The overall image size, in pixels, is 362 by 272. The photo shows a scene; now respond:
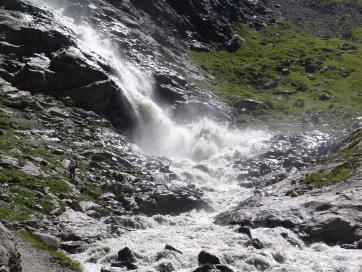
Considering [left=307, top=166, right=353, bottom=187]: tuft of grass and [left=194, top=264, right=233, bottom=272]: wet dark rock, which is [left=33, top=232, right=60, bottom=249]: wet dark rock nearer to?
[left=194, top=264, right=233, bottom=272]: wet dark rock

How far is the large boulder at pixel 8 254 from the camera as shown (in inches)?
709

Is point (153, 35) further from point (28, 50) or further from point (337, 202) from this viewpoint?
point (337, 202)

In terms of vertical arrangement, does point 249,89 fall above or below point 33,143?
above

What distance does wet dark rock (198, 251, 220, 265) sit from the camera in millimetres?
29859

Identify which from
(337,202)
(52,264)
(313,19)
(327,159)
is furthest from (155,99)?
(313,19)

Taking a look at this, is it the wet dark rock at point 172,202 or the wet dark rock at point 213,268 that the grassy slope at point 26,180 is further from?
the wet dark rock at point 213,268

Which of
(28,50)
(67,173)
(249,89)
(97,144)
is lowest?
(67,173)

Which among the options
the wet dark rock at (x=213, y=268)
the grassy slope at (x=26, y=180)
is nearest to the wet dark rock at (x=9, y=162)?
the grassy slope at (x=26, y=180)

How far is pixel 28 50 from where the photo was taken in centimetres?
6581

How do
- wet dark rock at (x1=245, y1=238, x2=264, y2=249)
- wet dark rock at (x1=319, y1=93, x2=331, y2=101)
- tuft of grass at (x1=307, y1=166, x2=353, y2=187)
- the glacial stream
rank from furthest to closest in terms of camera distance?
1. wet dark rock at (x1=319, y1=93, x2=331, y2=101)
2. tuft of grass at (x1=307, y1=166, x2=353, y2=187)
3. wet dark rock at (x1=245, y1=238, x2=264, y2=249)
4. the glacial stream

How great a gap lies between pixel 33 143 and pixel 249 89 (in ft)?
216

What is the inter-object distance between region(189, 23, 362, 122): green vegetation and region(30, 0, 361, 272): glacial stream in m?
18.5

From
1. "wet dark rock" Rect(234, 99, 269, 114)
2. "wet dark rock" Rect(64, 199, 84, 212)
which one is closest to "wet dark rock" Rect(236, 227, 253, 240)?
"wet dark rock" Rect(64, 199, 84, 212)

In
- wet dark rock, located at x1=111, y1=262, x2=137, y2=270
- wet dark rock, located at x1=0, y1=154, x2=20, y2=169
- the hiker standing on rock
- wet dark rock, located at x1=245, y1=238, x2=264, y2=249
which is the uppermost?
the hiker standing on rock
